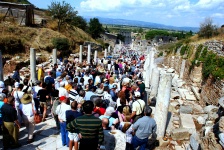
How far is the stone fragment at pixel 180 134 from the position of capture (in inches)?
293

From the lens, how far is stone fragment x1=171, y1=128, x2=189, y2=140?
7453mm

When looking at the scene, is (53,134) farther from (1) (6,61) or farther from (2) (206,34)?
(2) (206,34)

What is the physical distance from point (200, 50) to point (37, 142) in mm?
16109

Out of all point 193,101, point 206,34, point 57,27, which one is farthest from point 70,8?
point 193,101

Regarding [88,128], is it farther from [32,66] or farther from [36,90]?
[32,66]

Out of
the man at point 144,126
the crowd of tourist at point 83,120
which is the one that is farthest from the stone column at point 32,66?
the man at point 144,126

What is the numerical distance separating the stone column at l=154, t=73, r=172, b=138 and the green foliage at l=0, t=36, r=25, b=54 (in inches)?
665

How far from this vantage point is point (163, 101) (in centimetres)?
718

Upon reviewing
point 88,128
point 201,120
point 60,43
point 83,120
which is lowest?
point 201,120

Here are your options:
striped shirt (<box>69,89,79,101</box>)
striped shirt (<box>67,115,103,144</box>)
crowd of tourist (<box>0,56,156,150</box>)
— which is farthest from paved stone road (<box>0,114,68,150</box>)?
striped shirt (<box>67,115,103,144</box>)

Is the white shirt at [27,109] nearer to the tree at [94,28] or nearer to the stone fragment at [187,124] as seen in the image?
the stone fragment at [187,124]

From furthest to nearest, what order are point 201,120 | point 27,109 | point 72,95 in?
1. point 201,120
2. point 72,95
3. point 27,109

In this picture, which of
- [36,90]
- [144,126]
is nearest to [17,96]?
[36,90]

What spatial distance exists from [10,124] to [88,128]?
8.68 feet
